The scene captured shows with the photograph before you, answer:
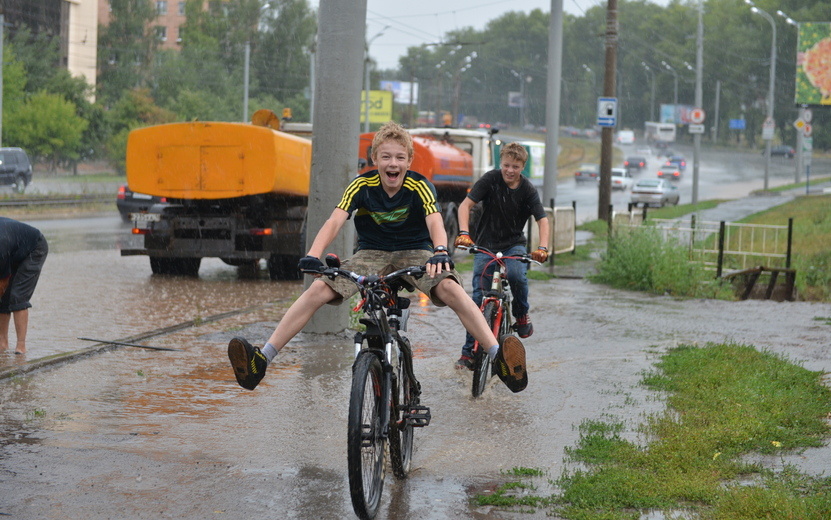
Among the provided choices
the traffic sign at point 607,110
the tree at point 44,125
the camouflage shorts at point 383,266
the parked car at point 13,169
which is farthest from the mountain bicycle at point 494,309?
the tree at point 44,125

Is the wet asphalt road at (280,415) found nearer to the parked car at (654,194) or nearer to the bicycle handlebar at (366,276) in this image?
the bicycle handlebar at (366,276)

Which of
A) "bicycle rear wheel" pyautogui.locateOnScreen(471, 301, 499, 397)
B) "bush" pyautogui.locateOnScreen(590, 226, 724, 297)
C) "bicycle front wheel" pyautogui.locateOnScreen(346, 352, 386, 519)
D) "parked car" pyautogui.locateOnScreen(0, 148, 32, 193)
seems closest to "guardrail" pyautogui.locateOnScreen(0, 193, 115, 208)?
"parked car" pyautogui.locateOnScreen(0, 148, 32, 193)

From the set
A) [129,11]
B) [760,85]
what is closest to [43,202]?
[129,11]

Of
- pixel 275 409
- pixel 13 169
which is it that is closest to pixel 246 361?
pixel 275 409

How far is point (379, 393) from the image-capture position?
5.05 metres

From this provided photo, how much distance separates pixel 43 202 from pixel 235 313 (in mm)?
23135

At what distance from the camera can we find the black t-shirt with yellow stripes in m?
5.58

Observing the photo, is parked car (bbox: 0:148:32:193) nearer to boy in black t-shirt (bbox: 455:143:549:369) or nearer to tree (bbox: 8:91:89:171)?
tree (bbox: 8:91:89:171)

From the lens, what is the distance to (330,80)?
32.2 feet

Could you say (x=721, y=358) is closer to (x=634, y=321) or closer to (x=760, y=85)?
(x=634, y=321)

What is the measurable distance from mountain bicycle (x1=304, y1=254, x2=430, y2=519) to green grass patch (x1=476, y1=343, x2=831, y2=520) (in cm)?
56

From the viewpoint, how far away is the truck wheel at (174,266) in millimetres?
16266

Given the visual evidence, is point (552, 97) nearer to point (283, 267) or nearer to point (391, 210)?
point (283, 267)

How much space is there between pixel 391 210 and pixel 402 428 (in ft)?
3.72
